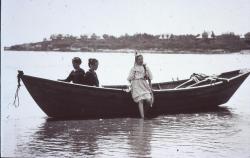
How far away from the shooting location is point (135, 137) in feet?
29.8

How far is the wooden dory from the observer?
10.5m

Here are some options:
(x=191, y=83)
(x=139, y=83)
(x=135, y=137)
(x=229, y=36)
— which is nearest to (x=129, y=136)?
(x=135, y=137)

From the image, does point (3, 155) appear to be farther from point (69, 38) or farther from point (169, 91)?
point (69, 38)

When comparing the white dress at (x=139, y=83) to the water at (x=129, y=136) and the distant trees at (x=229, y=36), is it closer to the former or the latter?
the water at (x=129, y=136)

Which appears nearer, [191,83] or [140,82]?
[140,82]

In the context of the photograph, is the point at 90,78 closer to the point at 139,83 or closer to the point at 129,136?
the point at 139,83

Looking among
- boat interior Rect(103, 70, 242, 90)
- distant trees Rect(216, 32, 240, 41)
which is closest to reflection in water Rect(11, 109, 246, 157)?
boat interior Rect(103, 70, 242, 90)

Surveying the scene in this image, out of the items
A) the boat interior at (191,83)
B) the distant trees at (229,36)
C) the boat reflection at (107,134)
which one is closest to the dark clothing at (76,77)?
the boat reflection at (107,134)

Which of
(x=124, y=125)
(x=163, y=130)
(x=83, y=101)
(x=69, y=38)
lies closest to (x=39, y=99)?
(x=83, y=101)

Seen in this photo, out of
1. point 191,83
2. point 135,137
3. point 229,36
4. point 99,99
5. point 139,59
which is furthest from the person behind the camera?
point 229,36

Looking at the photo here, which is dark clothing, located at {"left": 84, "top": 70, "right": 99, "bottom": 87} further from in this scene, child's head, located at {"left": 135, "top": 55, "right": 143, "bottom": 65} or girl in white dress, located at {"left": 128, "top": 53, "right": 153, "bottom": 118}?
child's head, located at {"left": 135, "top": 55, "right": 143, "bottom": 65}

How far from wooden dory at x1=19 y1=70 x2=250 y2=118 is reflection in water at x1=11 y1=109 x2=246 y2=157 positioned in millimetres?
354

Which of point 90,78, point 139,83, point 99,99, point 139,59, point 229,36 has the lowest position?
point 99,99

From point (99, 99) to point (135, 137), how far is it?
2.22 metres
